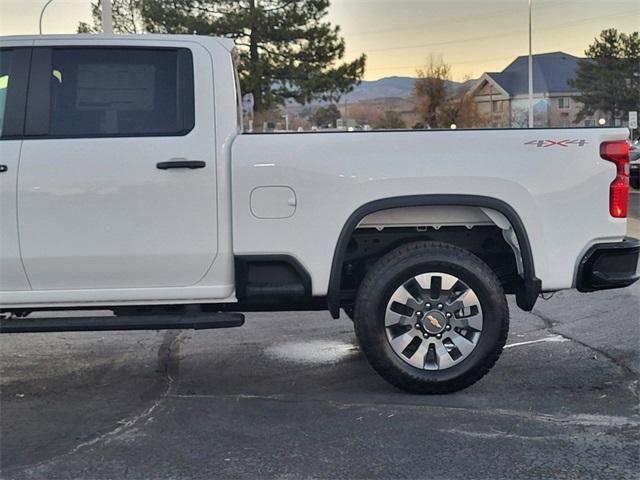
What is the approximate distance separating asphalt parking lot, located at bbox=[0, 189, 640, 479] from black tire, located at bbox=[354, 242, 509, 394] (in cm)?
14

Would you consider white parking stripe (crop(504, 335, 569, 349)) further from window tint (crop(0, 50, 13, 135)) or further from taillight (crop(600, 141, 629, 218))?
window tint (crop(0, 50, 13, 135))

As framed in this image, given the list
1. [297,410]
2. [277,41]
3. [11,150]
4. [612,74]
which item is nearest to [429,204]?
[297,410]

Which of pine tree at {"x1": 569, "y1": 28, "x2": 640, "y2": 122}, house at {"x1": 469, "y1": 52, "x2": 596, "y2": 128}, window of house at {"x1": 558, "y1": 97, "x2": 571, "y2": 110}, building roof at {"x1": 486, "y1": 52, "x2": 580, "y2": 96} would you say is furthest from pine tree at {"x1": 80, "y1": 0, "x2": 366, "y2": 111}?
window of house at {"x1": 558, "y1": 97, "x2": 571, "y2": 110}

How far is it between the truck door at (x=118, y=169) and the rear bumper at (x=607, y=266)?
2.27 m

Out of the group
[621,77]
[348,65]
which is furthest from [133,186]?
[621,77]

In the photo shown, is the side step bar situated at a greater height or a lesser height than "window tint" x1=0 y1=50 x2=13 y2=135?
lesser

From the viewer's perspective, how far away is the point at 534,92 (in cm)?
8294

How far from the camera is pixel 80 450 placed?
12.4ft

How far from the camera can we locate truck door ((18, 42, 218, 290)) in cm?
423

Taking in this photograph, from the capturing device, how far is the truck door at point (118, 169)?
167 inches

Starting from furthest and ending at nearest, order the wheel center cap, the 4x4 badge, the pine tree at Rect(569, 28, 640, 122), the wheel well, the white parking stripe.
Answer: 1. the pine tree at Rect(569, 28, 640, 122)
2. the white parking stripe
3. the wheel well
4. the wheel center cap
5. the 4x4 badge

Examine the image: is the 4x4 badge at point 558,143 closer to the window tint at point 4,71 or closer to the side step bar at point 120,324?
the side step bar at point 120,324

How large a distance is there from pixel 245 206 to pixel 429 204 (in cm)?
109

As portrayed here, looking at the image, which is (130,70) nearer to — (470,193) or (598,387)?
(470,193)
